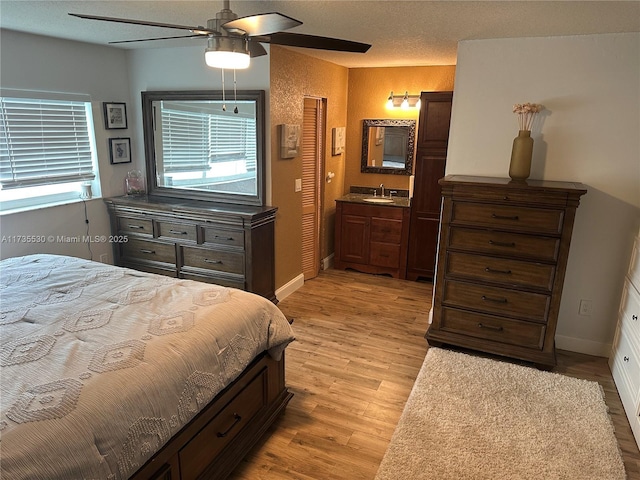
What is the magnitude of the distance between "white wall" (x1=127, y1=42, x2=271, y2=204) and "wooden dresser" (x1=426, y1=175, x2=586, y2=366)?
1.72 metres

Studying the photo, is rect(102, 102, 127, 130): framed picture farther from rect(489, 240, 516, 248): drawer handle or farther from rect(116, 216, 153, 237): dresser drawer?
rect(489, 240, 516, 248): drawer handle

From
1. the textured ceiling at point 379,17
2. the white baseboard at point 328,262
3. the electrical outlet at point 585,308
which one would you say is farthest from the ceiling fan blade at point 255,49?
the white baseboard at point 328,262

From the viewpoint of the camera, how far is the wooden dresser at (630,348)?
2.61m

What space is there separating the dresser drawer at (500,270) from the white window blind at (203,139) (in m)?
1.96

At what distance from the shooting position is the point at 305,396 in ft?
9.37

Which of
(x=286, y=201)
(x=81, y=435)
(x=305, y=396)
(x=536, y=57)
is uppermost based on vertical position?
(x=536, y=57)

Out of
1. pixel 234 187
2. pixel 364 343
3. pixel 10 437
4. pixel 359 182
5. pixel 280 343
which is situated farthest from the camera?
pixel 359 182

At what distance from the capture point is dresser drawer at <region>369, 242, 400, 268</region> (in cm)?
501

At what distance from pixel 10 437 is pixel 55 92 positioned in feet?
10.8

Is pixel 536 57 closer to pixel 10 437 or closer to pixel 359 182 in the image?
pixel 359 182

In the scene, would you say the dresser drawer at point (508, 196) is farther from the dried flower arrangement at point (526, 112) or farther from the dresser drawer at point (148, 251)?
the dresser drawer at point (148, 251)

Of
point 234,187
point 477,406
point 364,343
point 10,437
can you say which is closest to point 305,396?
point 364,343

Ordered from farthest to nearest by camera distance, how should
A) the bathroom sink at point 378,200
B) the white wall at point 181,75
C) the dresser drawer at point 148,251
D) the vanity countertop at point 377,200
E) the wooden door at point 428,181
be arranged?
the bathroom sink at point 378,200 → the vanity countertop at point 377,200 → the wooden door at point 428,181 → the dresser drawer at point 148,251 → the white wall at point 181,75

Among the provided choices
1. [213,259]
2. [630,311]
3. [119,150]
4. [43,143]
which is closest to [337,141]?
[213,259]
